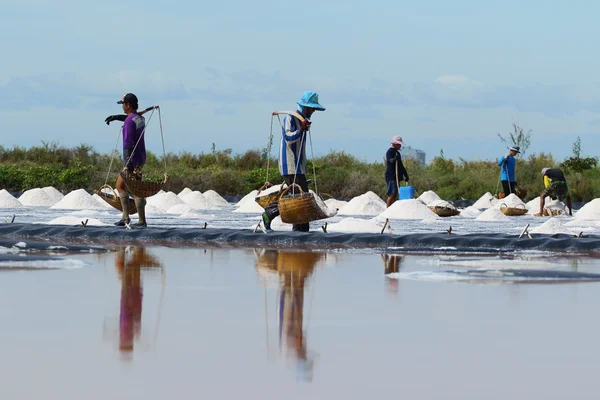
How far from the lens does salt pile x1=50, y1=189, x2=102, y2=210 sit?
20.9 m

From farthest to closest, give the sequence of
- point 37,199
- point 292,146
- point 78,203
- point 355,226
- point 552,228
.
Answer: point 37,199
point 78,203
point 552,228
point 355,226
point 292,146

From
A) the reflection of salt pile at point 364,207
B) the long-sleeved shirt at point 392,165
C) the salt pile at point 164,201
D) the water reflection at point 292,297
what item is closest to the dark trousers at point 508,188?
the reflection of salt pile at point 364,207

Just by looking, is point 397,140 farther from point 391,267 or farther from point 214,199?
point 391,267

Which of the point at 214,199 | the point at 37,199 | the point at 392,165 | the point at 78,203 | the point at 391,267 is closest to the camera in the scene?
the point at 391,267

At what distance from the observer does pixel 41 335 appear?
459 centimetres

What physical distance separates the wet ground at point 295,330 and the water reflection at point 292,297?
0.01 m

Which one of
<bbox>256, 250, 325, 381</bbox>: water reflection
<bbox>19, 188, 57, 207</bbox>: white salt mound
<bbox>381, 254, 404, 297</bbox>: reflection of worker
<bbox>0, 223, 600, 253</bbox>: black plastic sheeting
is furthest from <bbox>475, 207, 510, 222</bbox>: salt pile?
<bbox>381, 254, 404, 297</bbox>: reflection of worker

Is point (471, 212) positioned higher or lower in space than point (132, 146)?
lower

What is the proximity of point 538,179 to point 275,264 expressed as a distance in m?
20.1

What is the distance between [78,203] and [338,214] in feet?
15.1

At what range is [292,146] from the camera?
10.8 metres

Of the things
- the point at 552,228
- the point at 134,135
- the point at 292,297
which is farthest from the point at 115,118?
the point at 292,297

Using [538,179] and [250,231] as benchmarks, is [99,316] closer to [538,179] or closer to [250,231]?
A: [250,231]

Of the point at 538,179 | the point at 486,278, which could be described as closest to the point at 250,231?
the point at 486,278
